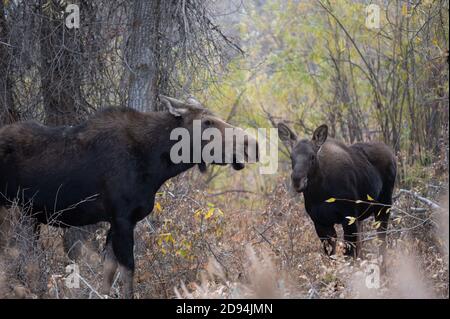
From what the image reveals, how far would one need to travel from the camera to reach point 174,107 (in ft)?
30.9

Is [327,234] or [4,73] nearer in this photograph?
[4,73]

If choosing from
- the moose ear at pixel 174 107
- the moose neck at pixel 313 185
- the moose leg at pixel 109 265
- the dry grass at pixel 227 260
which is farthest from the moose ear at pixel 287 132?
the moose leg at pixel 109 265

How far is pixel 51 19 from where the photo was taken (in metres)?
10.5

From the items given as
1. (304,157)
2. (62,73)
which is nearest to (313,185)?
(304,157)

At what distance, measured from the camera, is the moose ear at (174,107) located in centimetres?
936

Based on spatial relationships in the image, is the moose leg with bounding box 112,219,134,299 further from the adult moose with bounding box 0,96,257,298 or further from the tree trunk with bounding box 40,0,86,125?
the tree trunk with bounding box 40,0,86,125

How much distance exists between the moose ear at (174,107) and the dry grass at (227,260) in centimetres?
139

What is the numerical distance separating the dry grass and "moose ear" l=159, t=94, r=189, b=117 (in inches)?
54.7

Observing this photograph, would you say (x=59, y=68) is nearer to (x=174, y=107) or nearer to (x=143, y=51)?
(x=143, y=51)

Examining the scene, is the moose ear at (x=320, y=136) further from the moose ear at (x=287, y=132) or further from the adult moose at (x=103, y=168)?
the adult moose at (x=103, y=168)

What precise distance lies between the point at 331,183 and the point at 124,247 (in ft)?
12.2

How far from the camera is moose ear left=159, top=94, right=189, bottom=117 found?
9.36 metres

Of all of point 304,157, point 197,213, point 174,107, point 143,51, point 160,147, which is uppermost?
point 143,51

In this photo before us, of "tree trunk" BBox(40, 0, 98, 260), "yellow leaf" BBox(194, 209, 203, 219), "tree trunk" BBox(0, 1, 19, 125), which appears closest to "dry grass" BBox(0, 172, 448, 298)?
"yellow leaf" BBox(194, 209, 203, 219)
